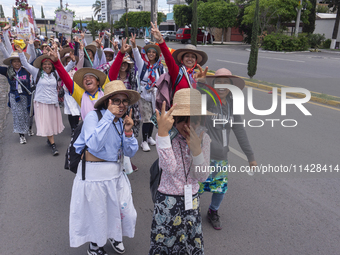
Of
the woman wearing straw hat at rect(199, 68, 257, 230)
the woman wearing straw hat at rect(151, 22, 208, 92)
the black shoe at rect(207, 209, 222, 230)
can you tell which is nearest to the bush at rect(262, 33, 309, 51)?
the woman wearing straw hat at rect(151, 22, 208, 92)

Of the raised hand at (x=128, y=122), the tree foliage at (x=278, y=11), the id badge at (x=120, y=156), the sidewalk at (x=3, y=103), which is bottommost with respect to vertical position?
the sidewalk at (x=3, y=103)

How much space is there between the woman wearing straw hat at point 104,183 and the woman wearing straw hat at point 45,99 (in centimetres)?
315

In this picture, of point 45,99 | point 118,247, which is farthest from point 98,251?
point 45,99

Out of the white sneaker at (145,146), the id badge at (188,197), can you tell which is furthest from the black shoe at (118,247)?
the white sneaker at (145,146)

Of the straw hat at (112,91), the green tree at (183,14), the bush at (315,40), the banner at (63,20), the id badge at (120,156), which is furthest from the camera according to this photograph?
the green tree at (183,14)

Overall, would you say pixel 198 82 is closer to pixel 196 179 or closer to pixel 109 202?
pixel 196 179

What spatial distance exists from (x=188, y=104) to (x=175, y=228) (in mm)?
974

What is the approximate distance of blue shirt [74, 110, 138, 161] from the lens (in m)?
2.45

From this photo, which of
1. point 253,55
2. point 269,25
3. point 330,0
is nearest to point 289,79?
point 253,55

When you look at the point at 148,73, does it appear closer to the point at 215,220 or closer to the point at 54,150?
the point at 54,150

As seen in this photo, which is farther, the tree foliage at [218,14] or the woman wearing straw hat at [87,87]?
the tree foliage at [218,14]

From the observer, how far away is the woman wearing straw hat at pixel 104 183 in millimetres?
2617

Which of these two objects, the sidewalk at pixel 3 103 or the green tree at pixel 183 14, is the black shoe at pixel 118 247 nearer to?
the sidewalk at pixel 3 103

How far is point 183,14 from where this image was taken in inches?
1775
